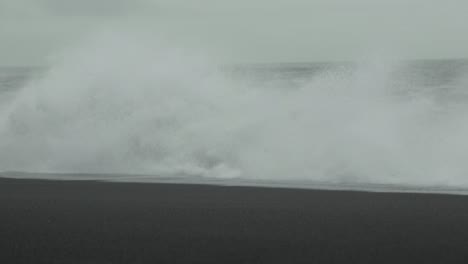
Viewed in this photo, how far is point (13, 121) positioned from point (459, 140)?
957cm

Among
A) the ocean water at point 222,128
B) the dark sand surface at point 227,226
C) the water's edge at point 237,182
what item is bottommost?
the dark sand surface at point 227,226

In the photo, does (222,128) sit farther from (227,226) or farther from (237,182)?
(227,226)

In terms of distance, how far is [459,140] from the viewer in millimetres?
14844

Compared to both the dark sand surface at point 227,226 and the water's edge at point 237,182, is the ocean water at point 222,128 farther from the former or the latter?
the dark sand surface at point 227,226

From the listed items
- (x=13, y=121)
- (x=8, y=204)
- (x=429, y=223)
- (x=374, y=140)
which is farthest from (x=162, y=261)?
(x=13, y=121)

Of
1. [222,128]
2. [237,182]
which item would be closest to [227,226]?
[237,182]

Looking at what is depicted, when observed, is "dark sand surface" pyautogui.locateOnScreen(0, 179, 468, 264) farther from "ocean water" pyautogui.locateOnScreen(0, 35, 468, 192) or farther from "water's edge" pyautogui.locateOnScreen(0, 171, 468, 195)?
"ocean water" pyautogui.locateOnScreen(0, 35, 468, 192)

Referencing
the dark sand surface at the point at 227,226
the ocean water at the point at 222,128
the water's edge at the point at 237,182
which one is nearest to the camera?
the dark sand surface at the point at 227,226

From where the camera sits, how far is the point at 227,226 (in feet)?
24.6

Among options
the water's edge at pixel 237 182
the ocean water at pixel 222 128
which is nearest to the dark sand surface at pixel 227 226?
the water's edge at pixel 237 182

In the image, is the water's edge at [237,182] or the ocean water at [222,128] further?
the ocean water at [222,128]

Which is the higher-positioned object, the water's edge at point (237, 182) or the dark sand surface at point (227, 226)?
the water's edge at point (237, 182)

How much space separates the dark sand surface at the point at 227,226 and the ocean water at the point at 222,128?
261 cm

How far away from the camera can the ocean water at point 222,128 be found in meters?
13.7
